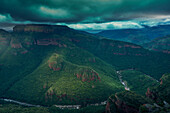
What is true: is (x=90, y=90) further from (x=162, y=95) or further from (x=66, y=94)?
(x=162, y=95)

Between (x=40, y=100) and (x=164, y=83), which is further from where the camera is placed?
(x=40, y=100)

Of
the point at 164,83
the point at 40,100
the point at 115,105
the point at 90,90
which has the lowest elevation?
the point at 40,100

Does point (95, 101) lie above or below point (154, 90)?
below

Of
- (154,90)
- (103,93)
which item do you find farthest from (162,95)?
(103,93)

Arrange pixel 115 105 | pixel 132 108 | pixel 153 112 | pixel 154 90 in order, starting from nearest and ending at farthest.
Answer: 1. pixel 153 112
2. pixel 132 108
3. pixel 115 105
4. pixel 154 90

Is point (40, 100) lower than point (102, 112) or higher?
lower

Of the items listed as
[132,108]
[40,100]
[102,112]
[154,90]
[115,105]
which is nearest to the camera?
[132,108]

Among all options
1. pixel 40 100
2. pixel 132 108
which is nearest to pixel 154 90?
pixel 132 108

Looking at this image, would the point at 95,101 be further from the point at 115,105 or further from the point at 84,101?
the point at 115,105

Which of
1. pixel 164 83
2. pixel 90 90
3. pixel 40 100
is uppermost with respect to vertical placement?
pixel 164 83
